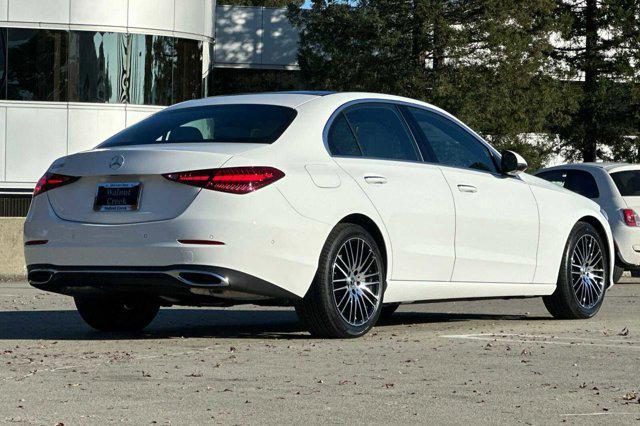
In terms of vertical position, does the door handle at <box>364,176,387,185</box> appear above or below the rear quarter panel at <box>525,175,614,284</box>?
above

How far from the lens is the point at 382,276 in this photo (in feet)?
31.6

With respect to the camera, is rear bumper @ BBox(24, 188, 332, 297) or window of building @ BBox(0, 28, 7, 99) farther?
window of building @ BBox(0, 28, 7, 99)

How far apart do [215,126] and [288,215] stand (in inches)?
39.1

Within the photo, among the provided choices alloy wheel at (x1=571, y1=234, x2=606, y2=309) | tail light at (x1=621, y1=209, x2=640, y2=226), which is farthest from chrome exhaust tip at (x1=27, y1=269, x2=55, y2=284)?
tail light at (x1=621, y1=209, x2=640, y2=226)

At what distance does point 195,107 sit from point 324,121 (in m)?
1.00

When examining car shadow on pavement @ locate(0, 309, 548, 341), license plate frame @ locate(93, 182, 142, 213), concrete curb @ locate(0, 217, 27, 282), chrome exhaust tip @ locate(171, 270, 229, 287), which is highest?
license plate frame @ locate(93, 182, 142, 213)

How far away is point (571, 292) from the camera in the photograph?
1145 centimetres

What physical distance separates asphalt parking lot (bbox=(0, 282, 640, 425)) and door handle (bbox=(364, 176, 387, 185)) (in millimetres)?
1033

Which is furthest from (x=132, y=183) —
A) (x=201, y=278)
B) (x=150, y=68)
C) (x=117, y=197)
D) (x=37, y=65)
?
(x=150, y=68)

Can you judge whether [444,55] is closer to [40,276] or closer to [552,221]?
[552,221]

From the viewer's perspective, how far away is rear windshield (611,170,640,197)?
17.5m

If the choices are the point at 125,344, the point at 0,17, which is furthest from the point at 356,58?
the point at 125,344

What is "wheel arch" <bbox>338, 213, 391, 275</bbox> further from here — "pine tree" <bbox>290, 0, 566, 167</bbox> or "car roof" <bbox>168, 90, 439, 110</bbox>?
"pine tree" <bbox>290, 0, 566, 167</bbox>

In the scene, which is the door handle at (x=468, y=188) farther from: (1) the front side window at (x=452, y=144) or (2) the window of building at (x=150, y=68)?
(2) the window of building at (x=150, y=68)
